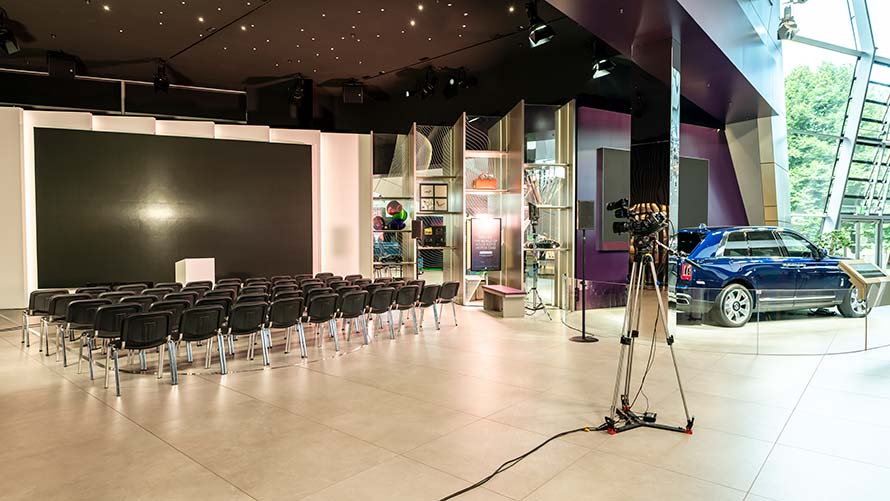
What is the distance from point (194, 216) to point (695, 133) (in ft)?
40.3

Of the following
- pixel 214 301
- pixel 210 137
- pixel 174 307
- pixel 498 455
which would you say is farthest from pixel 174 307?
pixel 210 137

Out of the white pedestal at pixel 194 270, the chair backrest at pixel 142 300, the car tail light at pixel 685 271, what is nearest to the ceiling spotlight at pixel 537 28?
the car tail light at pixel 685 271

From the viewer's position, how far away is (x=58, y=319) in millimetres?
6848

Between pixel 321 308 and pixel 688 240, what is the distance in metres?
5.75

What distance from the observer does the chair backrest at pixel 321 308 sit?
696 centimetres

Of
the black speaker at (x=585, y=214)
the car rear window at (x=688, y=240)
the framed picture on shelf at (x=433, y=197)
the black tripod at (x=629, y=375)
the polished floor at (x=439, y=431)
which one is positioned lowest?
the polished floor at (x=439, y=431)

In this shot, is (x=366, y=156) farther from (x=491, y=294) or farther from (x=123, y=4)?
(x=123, y=4)

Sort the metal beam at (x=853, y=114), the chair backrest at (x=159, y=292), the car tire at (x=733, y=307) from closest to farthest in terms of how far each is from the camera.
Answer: the car tire at (x=733, y=307) → the chair backrest at (x=159, y=292) → the metal beam at (x=853, y=114)

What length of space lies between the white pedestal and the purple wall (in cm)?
775

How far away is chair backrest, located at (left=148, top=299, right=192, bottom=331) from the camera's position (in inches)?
236

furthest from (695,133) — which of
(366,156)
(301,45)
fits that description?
(301,45)

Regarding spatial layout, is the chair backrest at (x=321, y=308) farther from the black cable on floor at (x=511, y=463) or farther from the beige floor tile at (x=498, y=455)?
the black cable on floor at (x=511, y=463)

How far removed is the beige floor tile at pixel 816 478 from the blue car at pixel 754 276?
143 inches

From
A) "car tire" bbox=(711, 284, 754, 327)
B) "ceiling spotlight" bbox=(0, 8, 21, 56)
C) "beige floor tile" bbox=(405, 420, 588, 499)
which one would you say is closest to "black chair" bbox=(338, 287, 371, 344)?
"beige floor tile" bbox=(405, 420, 588, 499)
